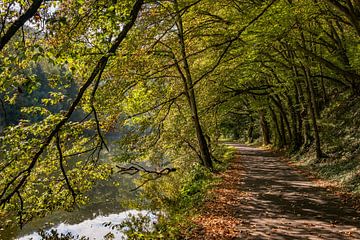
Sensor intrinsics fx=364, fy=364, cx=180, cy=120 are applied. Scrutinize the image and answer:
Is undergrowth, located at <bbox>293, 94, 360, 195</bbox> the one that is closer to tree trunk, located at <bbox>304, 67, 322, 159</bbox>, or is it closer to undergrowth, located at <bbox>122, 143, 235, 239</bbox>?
tree trunk, located at <bbox>304, 67, 322, 159</bbox>

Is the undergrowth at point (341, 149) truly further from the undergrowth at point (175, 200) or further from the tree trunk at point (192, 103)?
the tree trunk at point (192, 103)

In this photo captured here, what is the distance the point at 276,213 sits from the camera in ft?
35.4

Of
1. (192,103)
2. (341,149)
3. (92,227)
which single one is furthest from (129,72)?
(341,149)

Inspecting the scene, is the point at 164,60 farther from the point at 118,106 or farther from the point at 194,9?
the point at 118,106

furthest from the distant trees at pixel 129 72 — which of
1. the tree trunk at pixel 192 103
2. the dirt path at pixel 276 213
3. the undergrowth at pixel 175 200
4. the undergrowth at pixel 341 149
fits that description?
the dirt path at pixel 276 213

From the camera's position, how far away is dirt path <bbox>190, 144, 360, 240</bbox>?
8.88m

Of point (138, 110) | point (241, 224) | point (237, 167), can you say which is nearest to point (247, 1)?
point (138, 110)

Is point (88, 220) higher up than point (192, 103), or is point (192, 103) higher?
point (192, 103)

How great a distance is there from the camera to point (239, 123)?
52938mm

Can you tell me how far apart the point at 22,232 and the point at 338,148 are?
52.4 ft

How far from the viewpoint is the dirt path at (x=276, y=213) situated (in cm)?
888

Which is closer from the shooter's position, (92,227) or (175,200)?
(175,200)

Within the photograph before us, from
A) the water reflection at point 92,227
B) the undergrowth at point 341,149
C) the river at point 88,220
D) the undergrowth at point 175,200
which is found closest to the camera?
the undergrowth at point 175,200

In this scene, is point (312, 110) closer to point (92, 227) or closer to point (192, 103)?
point (192, 103)
